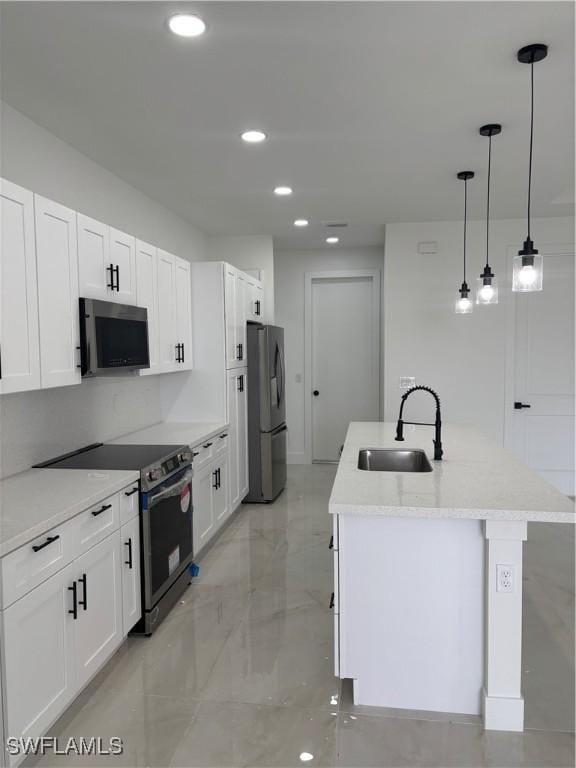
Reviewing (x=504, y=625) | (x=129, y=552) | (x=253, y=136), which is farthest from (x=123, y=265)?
(x=504, y=625)

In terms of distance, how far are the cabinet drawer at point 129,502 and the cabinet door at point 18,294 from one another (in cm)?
63

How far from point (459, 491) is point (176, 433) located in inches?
86.8

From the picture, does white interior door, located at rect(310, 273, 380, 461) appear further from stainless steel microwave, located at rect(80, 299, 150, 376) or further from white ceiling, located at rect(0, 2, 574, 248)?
stainless steel microwave, located at rect(80, 299, 150, 376)

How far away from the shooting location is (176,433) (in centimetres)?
391

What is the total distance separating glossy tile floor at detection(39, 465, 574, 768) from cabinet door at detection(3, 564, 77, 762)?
0.21 metres

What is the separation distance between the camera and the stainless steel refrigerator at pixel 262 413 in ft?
16.6

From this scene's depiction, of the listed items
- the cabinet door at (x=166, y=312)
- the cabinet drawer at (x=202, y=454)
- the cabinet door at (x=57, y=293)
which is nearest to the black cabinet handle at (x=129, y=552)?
the cabinet door at (x=57, y=293)

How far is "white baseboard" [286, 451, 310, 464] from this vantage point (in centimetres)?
691

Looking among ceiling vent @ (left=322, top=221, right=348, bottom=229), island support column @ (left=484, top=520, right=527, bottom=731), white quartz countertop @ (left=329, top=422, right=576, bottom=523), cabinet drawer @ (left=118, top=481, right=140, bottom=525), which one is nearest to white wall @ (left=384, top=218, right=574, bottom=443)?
ceiling vent @ (left=322, top=221, right=348, bottom=229)

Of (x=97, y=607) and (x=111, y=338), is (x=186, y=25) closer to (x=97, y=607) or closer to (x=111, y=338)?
(x=111, y=338)

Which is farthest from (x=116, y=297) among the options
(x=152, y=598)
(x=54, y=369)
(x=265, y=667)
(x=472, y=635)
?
(x=472, y=635)

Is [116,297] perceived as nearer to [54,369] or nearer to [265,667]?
[54,369]

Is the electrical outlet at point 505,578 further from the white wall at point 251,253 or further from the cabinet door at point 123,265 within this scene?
the white wall at point 251,253

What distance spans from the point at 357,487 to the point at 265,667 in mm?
971
